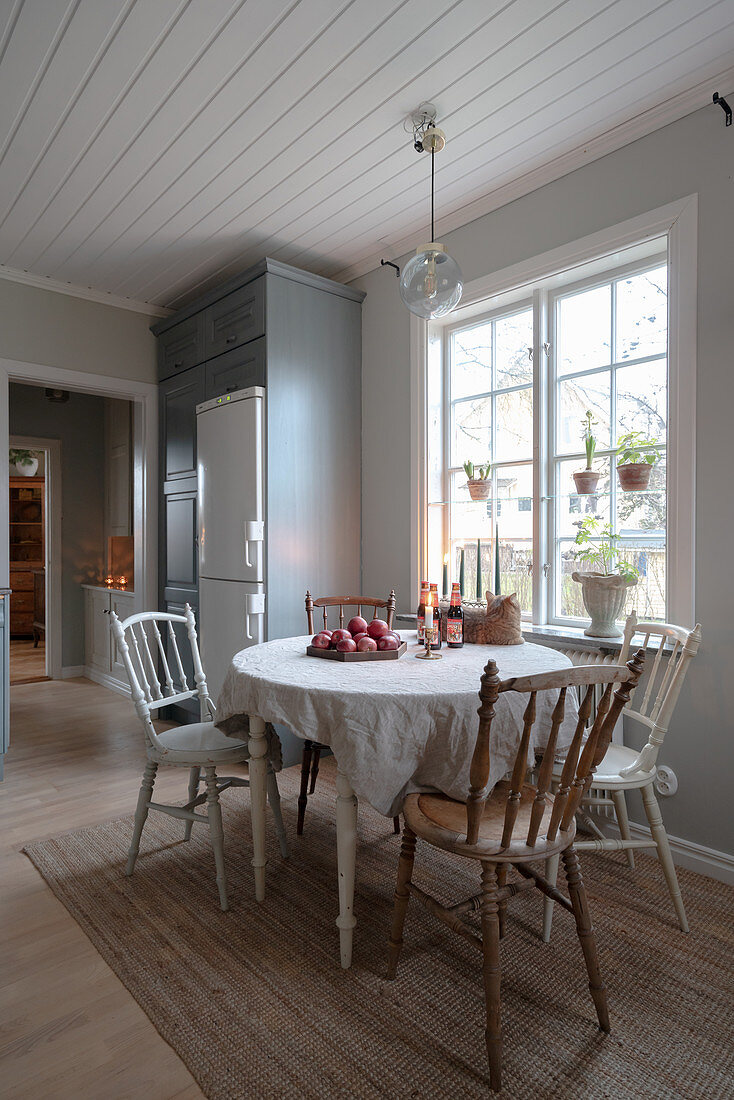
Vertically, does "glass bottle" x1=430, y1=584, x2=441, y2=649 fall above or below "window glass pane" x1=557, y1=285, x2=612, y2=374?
below

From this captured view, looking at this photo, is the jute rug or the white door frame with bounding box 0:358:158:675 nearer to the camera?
the jute rug

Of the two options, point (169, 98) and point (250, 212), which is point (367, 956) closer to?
point (169, 98)

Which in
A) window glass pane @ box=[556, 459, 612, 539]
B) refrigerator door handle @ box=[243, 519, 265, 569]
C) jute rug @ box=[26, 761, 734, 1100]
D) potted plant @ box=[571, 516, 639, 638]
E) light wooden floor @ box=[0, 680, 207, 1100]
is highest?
window glass pane @ box=[556, 459, 612, 539]

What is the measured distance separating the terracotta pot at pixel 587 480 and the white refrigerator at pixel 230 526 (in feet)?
5.07

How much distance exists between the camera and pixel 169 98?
7.41 feet

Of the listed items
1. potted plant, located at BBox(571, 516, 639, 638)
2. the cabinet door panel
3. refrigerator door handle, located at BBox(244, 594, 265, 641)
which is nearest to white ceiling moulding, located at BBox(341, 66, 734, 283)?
the cabinet door panel

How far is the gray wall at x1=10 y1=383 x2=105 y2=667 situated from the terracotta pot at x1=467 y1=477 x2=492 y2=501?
13.2 ft

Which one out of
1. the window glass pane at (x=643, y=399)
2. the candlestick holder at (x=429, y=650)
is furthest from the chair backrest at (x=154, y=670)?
the window glass pane at (x=643, y=399)

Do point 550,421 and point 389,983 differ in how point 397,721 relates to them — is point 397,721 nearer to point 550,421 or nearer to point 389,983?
point 389,983

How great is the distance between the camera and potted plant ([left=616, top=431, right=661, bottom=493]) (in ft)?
8.21

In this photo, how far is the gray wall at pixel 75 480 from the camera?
5.52m

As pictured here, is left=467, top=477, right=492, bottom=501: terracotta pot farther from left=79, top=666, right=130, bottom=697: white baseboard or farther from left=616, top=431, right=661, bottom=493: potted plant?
left=79, top=666, right=130, bottom=697: white baseboard

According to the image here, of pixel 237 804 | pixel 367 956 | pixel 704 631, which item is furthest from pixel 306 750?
pixel 704 631

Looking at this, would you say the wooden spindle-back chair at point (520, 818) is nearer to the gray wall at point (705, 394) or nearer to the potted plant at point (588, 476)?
the gray wall at point (705, 394)
